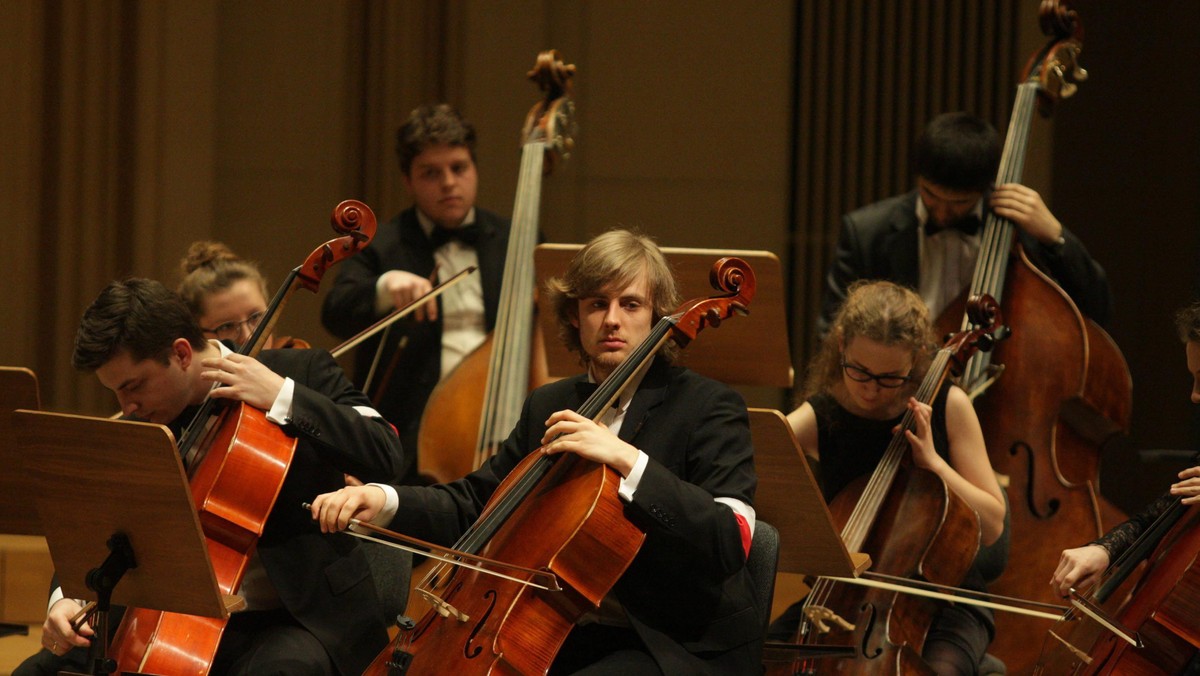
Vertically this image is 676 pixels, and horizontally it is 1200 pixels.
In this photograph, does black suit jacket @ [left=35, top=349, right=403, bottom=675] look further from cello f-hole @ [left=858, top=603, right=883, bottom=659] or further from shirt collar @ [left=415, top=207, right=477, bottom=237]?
shirt collar @ [left=415, top=207, right=477, bottom=237]

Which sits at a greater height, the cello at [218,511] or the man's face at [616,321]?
the man's face at [616,321]

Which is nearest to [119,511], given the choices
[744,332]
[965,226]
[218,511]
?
[218,511]

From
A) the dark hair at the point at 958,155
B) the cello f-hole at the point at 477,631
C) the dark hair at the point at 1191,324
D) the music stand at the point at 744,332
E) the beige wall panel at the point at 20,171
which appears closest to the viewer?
the cello f-hole at the point at 477,631

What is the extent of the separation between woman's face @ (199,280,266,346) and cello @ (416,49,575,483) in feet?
1.78

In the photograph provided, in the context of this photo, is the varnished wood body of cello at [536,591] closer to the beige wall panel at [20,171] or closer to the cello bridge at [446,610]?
the cello bridge at [446,610]

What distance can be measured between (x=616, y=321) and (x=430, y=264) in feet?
4.79

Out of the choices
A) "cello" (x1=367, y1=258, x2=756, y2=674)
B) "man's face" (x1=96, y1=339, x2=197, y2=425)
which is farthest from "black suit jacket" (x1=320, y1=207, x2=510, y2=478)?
"cello" (x1=367, y1=258, x2=756, y2=674)

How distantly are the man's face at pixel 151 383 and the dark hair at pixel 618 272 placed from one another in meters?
0.63

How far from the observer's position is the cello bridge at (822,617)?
2512 millimetres

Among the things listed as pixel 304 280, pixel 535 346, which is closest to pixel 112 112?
pixel 535 346

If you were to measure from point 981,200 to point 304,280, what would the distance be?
1650 mm

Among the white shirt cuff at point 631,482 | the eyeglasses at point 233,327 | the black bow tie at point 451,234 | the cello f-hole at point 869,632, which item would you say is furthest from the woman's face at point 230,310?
the cello f-hole at point 869,632

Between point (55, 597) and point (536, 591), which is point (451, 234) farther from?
point (536, 591)

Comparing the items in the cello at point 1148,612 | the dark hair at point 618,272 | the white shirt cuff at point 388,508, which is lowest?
the cello at point 1148,612
